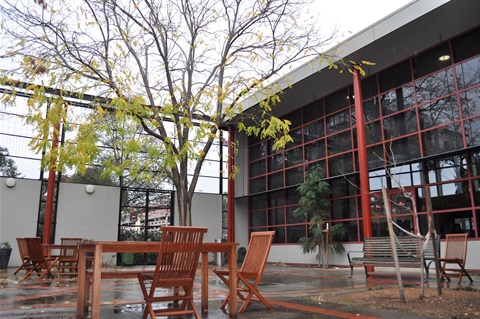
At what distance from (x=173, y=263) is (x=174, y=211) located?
14.1 m

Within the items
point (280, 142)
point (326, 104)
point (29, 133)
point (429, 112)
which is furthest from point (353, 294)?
point (29, 133)

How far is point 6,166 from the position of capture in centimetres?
1455

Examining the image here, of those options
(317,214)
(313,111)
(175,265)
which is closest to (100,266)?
(175,265)

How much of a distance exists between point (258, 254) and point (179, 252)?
Answer: 1.26m

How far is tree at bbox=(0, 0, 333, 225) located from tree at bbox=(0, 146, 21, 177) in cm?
922

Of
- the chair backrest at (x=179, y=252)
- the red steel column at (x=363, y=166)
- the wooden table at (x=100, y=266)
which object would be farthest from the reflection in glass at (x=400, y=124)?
the chair backrest at (x=179, y=252)

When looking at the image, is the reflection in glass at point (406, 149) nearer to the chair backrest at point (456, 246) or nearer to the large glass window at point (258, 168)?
the chair backrest at point (456, 246)

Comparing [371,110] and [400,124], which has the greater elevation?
[371,110]

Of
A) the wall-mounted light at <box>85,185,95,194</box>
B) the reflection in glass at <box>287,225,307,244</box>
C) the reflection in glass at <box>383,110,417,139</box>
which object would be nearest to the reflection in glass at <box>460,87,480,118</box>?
the reflection in glass at <box>383,110,417,139</box>

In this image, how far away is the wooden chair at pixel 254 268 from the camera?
4.51m

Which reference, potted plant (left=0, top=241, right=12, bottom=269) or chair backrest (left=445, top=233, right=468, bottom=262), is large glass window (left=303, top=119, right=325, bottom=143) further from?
potted plant (left=0, top=241, right=12, bottom=269)

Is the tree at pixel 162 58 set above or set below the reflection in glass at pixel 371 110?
below

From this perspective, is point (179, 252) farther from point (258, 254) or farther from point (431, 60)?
point (431, 60)

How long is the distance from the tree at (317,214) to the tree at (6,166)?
10.6 metres
